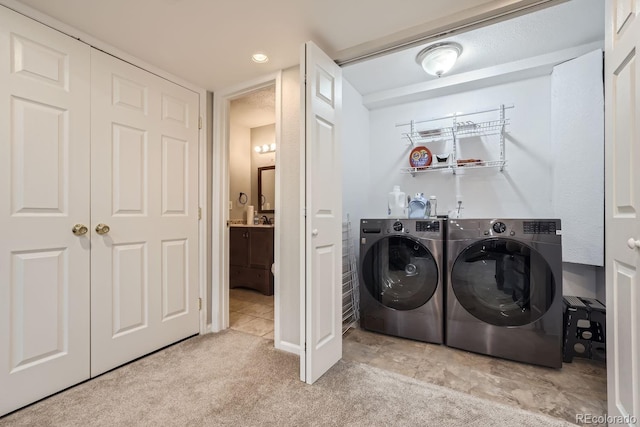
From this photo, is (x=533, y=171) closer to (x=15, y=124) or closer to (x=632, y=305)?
(x=632, y=305)

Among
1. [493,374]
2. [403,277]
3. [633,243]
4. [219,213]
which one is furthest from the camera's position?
[219,213]

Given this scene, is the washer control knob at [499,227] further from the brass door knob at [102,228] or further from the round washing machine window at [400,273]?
the brass door knob at [102,228]

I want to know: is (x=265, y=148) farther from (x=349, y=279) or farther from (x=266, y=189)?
(x=349, y=279)

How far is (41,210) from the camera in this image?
150cm

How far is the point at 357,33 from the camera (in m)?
1.68

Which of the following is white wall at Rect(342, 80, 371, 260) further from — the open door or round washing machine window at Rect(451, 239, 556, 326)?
round washing machine window at Rect(451, 239, 556, 326)

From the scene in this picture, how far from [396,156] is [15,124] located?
111 inches

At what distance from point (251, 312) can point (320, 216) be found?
5.71 feet

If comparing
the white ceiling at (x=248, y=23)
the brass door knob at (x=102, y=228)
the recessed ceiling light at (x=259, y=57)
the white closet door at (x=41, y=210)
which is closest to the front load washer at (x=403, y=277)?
the white ceiling at (x=248, y=23)

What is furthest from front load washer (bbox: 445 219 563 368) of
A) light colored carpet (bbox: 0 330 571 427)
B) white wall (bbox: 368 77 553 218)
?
white wall (bbox: 368 77 553 218)

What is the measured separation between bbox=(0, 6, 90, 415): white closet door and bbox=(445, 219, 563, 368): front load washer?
7.81ft

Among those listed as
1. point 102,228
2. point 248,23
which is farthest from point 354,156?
point 102,228

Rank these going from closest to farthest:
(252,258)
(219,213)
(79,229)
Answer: (79,229), (219,213), (252,258)

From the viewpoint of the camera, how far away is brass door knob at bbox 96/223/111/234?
5.62 ft
